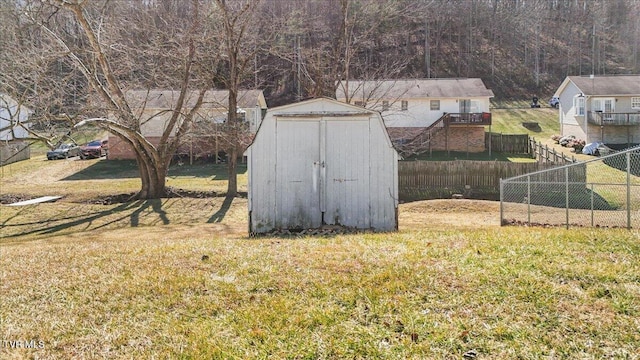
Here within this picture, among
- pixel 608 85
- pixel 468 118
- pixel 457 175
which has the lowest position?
pixel 457 175

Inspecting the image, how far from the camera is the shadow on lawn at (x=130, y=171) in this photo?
1136 inches

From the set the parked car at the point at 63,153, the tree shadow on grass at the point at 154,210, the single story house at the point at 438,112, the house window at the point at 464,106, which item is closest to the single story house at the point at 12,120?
the tree shadow on grass at the point at 154,210

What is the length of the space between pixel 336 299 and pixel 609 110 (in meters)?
39.2

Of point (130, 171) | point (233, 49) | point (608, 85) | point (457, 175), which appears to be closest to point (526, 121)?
point (608, 85)

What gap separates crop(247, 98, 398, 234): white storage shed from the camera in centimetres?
1152

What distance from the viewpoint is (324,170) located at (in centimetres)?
1151

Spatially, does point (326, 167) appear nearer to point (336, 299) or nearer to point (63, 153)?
point (336, 299)

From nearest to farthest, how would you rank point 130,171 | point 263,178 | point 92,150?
point 263,178 → point 130,171 → point 92,150

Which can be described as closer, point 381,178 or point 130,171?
point 381,178

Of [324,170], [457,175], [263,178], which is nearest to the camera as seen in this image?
[324,170]

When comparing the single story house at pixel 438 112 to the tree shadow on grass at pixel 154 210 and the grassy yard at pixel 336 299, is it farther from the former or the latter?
the grassy yard at pixel 336 299

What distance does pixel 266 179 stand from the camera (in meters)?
11.7

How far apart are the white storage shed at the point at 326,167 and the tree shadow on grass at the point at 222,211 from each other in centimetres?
480

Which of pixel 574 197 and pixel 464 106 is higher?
pixel 464 106
